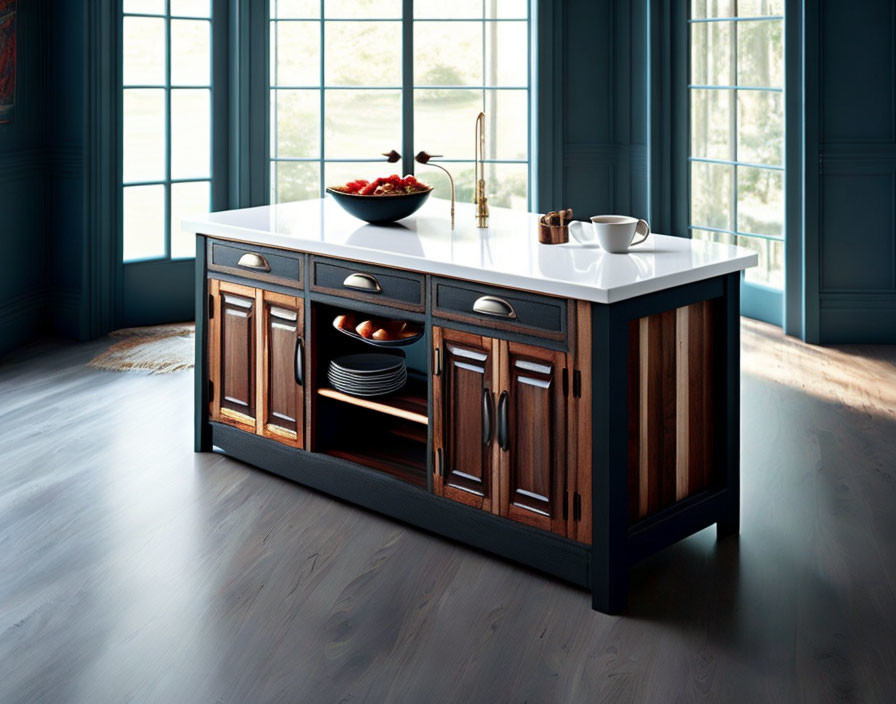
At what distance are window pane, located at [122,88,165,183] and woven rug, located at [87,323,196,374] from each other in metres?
0.86

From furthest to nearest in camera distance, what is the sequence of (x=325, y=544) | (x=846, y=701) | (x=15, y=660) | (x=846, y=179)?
1. (x=846, y=179)
2. (x=325, y=544)
3. (x=15, y=660)
4. (x=846, y=701)

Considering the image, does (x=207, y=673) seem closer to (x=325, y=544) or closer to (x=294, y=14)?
(x=325, y=544)

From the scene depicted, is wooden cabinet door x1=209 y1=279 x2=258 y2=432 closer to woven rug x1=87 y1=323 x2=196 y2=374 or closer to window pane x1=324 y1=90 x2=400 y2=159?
woven rug x1=87 y1=323 x2=196 y2=374

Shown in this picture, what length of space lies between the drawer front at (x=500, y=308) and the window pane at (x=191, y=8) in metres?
3.75

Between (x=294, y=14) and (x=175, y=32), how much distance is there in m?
0.69

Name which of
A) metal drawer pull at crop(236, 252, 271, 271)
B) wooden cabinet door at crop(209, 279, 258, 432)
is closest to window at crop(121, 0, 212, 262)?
wooden cabinet door at crop(209, 279, 258, 432)

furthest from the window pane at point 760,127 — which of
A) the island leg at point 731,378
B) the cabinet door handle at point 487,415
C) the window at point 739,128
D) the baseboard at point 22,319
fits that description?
the baseboard at point 22,319

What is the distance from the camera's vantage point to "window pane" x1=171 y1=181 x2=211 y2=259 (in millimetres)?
6359

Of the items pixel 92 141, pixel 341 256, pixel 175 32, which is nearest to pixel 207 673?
pixel 341 256

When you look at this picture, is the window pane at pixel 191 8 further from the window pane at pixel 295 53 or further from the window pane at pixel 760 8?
the window pane at pixel 760 8

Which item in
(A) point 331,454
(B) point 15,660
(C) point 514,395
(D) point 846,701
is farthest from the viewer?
(A) point 331,454

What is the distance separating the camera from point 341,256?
11.4 feet

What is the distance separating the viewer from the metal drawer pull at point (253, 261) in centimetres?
379

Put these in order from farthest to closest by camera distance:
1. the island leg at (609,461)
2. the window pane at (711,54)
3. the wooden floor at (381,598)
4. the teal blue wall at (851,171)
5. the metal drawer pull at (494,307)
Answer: the window pane at (711,54) → the teal blue wall at (851,171) → the metal drawer pull at (494,307) → the island leg at (609,461) → the wooden floor at (381,598)
